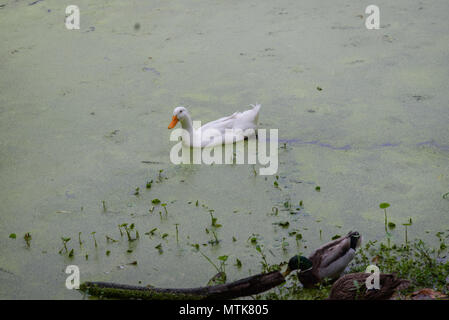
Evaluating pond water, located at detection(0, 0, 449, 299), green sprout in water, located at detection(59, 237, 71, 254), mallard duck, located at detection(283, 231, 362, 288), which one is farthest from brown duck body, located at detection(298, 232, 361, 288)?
green sprout in water, located at detection(59, 237, 71, 254)

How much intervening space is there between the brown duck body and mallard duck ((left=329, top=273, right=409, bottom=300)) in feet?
0.26

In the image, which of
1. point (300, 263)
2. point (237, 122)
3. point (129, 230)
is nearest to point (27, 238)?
point (129, 230)

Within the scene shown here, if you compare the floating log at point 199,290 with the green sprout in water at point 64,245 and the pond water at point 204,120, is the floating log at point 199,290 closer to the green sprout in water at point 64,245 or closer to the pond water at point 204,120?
the pond water at point 204,120

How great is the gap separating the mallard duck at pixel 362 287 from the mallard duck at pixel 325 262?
0.08m

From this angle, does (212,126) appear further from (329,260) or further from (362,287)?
(362,287)

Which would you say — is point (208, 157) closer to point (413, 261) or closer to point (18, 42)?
point (413, 261)

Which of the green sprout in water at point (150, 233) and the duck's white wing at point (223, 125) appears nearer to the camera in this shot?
the green sprout in water at point (150, 233)

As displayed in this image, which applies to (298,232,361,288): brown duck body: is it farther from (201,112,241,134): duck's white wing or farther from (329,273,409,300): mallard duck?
(201,112,241,134): duck's white wing

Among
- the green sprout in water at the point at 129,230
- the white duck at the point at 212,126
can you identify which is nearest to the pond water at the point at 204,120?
the green sprout in water at the point at 129,230

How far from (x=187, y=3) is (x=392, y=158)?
2332 millimetres

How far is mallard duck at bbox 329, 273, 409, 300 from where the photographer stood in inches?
54.9

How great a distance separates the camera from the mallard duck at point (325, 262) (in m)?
1.51

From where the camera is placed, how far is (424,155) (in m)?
2.20

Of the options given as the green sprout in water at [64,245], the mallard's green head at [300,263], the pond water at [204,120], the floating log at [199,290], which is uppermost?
the pond water at [204,120]
